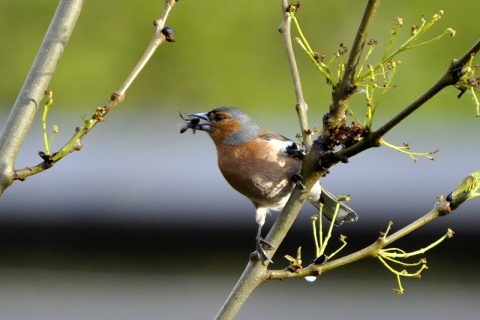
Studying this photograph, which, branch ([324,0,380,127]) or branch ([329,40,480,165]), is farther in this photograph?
branch ([324,0,380,127])

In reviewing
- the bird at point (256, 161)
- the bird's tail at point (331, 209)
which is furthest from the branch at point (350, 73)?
the bird's tail at point (331, 209)

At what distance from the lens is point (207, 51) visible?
1079 cm

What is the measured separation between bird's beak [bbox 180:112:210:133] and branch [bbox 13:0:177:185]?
5.37 ft

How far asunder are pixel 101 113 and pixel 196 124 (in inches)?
85.1

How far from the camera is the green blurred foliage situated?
10.1 m

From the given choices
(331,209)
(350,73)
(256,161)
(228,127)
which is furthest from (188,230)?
(350,73)

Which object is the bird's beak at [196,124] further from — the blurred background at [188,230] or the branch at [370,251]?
the blurred background at [188,230]

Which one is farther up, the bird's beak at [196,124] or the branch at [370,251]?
the bird's beak at [196,124]

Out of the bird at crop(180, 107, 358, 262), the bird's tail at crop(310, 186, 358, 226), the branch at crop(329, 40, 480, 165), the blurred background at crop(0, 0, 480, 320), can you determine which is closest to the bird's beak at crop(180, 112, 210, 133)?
the bird at crop(180, 107, 358, 262)

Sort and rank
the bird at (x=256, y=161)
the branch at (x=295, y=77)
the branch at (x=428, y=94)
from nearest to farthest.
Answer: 1. the branch at (x=428, y=94)
2. the branch at (x=295, y=77)
3. the bird at (x=256, y=161)

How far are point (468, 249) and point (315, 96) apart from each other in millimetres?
3397

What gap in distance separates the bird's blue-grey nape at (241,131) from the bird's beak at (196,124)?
13cm

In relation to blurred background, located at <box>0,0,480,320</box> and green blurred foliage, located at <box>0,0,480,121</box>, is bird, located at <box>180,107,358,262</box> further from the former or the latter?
green blurred foliage, located at <box>0,0,480,121</box>

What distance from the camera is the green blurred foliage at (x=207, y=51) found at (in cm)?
1014
